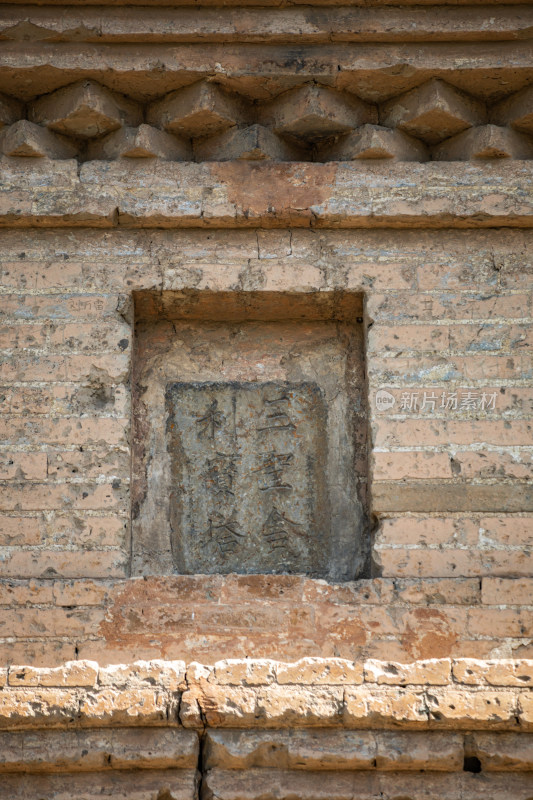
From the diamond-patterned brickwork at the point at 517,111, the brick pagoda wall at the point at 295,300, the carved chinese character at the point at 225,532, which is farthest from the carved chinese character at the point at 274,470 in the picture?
the diamond-patterned brickwork at the point at 517,111

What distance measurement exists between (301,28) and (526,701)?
2.41 metres

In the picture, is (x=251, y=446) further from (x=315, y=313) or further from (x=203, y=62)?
(x=203, y=62)

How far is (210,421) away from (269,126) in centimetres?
113

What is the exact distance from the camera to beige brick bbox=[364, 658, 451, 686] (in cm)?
322

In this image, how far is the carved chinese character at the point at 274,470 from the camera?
3678mm

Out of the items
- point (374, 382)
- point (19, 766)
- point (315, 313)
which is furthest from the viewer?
point (315, 313)

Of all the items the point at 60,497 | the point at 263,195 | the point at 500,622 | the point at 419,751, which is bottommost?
the point at 419,751

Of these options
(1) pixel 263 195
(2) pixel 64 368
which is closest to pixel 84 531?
(2) pixel 64 368

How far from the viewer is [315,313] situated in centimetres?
386

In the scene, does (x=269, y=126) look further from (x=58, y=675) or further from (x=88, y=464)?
(x=58, y=675)

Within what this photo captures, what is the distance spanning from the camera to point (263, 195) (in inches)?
149

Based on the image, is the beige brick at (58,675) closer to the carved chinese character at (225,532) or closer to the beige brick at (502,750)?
the carved chinese character at (225,532)

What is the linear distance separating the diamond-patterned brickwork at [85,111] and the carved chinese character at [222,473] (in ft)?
4.24

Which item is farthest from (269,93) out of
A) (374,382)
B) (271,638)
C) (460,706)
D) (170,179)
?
(460,706)
